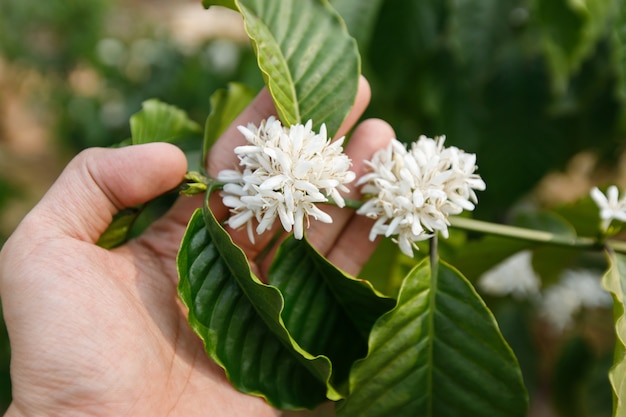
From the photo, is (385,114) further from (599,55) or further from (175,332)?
(175,332)

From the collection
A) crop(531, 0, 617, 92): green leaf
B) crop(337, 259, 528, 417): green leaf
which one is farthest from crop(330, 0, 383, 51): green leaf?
crop(337, 259, 528, 417): green leaf

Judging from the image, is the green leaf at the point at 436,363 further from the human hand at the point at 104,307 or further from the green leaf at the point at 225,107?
the green leaf at the point at 225,107

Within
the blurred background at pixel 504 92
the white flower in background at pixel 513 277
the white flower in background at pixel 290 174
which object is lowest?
the white flower in background at pixel 513 277

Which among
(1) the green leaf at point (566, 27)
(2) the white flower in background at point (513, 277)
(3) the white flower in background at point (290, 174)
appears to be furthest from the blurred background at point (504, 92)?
(3) the white flower in background at point (290, 174)

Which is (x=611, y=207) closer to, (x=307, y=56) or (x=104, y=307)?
(x=307, y=56)

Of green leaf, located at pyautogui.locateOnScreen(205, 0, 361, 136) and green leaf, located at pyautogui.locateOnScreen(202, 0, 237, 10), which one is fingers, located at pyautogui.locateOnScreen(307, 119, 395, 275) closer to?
green leaf, located at pyautogui.locateOnScreen(205, 0, 361, 136)
